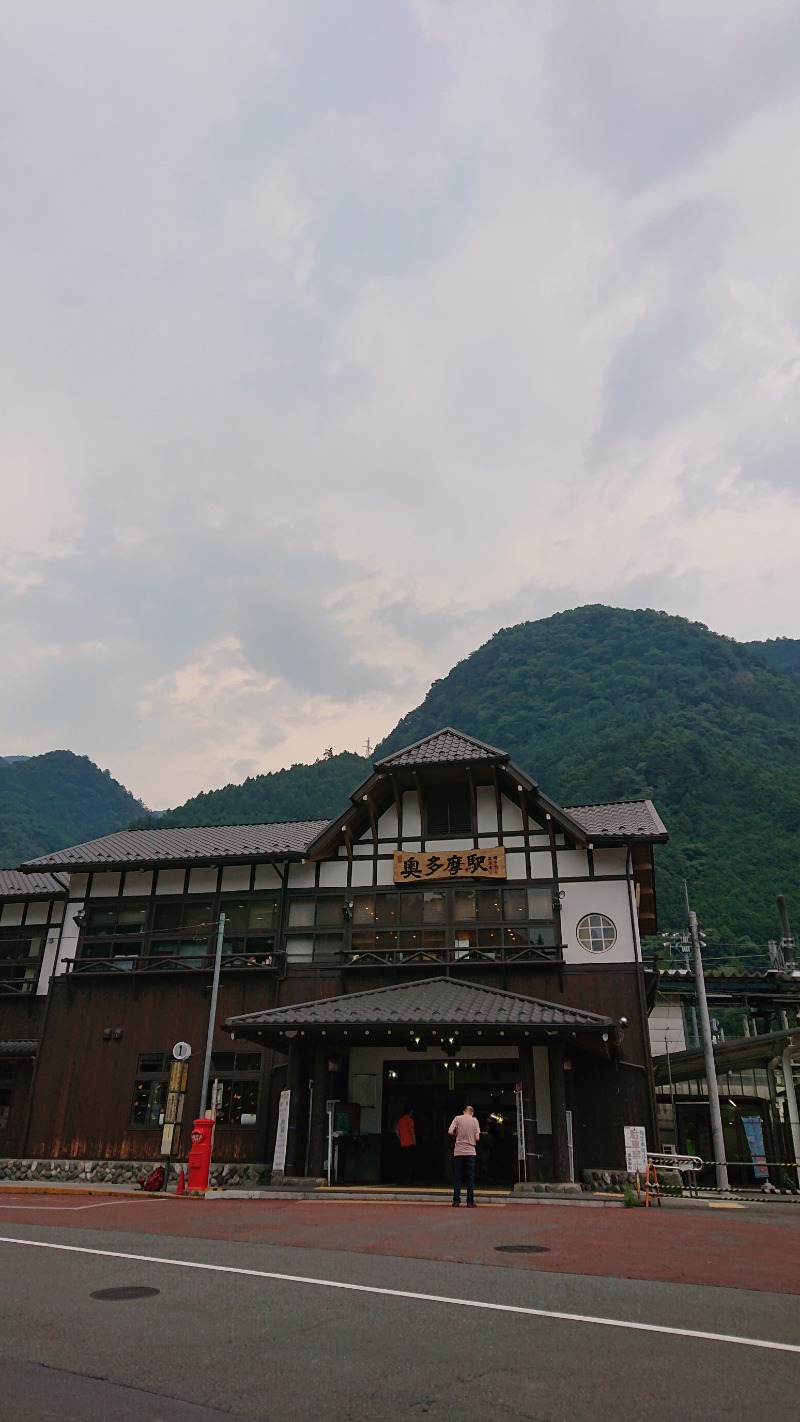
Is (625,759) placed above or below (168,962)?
above

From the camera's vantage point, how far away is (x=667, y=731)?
3029 inches

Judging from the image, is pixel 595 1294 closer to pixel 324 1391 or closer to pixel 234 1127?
pixel 324 1391

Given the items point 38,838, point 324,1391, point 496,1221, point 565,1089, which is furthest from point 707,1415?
point 38,838

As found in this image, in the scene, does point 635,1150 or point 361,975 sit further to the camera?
point 361,975

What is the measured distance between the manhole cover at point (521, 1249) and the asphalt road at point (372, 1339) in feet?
0.73

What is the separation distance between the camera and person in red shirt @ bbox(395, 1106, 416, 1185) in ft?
62.0

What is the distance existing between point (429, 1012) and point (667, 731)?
62729 mm

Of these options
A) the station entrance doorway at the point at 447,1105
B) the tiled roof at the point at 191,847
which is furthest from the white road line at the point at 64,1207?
the tiled roof at the point at 191,847

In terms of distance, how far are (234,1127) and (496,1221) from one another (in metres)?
12.2

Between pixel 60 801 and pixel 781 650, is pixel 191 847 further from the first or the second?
pixel 781 650

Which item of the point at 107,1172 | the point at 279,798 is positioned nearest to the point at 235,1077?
the point at 107,1172

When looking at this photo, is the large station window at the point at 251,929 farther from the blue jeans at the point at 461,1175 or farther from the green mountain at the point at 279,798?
the green mountain at the point at 279,798

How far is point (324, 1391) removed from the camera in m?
4.41

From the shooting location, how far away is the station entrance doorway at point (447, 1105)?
21.0m
